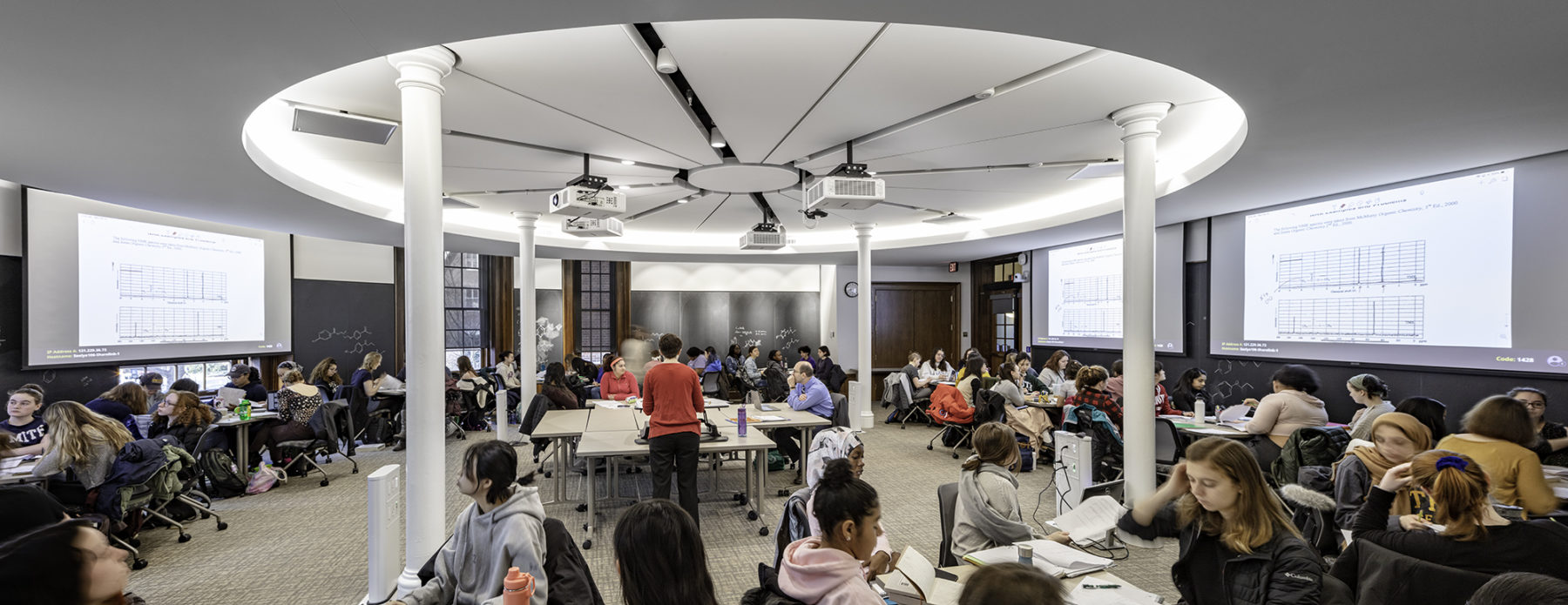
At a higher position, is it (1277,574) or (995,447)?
(995,447)

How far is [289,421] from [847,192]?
5.94 meters

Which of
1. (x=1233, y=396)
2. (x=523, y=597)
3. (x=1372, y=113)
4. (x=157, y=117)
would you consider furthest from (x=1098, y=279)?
(x=157, y=117)

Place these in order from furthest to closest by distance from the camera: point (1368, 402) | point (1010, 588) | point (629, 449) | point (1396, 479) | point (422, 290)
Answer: point (1368, 402) < point (629, 449) < point (422, 290) < point (1396, 479) < point (1010, 588)

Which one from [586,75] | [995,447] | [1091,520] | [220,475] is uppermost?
[586,75]

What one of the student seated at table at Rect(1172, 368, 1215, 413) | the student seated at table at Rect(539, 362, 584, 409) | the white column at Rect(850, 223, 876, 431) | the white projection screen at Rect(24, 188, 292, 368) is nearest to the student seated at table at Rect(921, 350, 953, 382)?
the white column at Rect(850, 223, 876, 431)

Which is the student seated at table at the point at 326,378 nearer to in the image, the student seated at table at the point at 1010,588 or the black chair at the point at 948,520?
the black chair at the point at 948,520

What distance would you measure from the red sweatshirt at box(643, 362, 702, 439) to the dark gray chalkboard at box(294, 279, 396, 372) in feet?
24.2

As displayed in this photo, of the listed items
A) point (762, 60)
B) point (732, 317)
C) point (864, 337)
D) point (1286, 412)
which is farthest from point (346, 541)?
point (732, 317)

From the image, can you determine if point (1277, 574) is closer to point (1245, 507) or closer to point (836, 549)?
point (1245, 507)

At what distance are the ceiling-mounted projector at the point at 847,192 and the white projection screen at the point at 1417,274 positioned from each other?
4.47m

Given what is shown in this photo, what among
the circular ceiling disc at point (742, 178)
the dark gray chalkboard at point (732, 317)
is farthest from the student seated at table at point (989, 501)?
the dark gray chalkboard at point (732, 317)

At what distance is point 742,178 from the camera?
638cm

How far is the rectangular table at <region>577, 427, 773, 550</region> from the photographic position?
185 inches

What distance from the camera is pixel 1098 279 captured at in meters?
9.42
